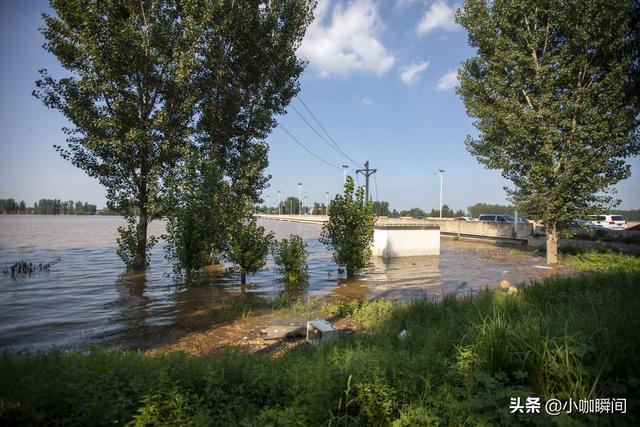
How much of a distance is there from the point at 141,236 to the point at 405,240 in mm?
16988

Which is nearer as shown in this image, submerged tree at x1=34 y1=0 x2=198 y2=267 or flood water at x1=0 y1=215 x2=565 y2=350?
flood water at x1=0 y1=215 x2=565 y2=350

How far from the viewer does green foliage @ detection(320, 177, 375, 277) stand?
16.2m

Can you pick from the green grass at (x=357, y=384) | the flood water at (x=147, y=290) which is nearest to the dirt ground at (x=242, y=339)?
the flood water at (x=147, y=290)

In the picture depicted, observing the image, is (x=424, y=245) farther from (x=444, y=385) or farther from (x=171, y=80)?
(x=444, y=385)

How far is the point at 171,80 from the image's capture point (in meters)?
17.5

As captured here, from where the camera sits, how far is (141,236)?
17969 mm

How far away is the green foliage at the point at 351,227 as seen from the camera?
16.2 meters

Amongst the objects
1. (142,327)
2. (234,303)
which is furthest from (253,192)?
(142,327)

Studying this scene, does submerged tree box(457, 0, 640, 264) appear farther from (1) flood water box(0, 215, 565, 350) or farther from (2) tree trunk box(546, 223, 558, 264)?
(1) flood water box(0, 215, 565, 350)

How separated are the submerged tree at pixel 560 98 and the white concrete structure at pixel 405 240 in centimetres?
636

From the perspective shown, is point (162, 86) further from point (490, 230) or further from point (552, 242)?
point (490, 230)

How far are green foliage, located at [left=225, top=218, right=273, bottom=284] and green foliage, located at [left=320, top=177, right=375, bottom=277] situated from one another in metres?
3.28

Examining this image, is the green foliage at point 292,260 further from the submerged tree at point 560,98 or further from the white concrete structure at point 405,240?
the submerged tree at point 560,98

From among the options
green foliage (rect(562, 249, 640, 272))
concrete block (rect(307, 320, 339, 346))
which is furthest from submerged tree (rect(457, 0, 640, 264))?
concrete block (rect(307, 320, 339, 346))
